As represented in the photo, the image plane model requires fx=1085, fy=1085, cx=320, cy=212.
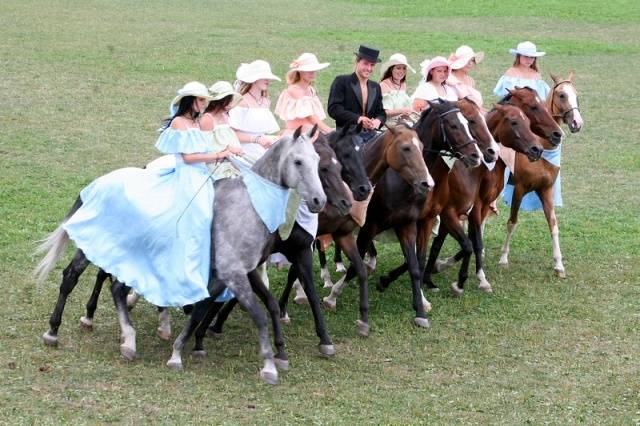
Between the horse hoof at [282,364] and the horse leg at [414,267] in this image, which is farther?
the horse leg at [414,267]

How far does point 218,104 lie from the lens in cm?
1007

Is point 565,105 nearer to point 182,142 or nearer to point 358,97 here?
point 358,97

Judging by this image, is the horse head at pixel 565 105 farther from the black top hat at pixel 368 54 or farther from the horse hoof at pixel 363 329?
the horse hoof at pixel 363 329

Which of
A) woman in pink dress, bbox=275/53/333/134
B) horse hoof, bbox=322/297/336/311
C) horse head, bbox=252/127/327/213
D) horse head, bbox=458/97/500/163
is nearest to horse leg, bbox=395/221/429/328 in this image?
horse hoof, bbox=322/297/336/311

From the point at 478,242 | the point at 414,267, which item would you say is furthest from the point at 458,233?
the point at 414,267

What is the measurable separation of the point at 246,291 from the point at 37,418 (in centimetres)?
203

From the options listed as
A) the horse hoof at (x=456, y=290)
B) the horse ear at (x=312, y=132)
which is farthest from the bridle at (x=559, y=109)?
the horse ear at (x=312, y=132)

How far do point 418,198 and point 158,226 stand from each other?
10.2 feet

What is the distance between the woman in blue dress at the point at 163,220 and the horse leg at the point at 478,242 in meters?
4.02

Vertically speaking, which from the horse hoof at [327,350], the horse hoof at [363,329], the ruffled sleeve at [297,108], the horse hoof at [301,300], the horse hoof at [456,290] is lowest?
the horse hoof at [456,290]

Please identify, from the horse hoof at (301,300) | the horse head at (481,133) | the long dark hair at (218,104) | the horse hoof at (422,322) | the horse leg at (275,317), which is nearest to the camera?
the horse leg at (275,317)

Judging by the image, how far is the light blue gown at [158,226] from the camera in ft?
30.2

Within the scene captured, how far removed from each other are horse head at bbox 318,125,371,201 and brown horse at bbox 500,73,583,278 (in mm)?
3557

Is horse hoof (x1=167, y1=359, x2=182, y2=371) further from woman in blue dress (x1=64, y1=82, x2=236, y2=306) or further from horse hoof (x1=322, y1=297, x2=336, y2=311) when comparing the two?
horse hoof (x1=322, y1=297, x2=336, y2=311)
